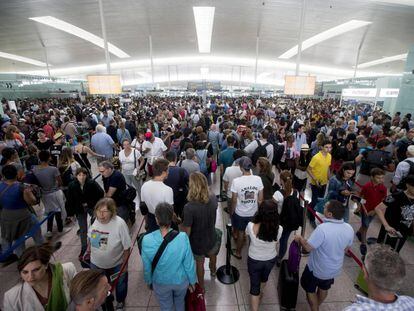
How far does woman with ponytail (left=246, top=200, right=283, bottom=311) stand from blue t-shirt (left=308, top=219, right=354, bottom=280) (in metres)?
0.38

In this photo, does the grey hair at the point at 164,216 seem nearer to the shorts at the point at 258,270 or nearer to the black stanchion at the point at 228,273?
the shorts at the point at 258,270

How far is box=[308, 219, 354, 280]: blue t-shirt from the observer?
7.71 feet

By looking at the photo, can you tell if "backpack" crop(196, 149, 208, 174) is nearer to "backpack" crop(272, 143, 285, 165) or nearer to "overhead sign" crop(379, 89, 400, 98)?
"backpack" crop(272, 143, 285, 165)

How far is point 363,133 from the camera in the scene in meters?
6.93

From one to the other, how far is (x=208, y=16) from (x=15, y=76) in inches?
645

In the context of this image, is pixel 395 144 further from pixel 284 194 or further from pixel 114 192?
pixel 114 192

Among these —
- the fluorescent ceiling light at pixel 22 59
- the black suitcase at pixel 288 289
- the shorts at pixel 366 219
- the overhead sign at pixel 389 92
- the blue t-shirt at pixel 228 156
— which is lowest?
the black suitcase at pixel 288 289

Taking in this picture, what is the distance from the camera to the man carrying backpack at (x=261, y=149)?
17.2 feet

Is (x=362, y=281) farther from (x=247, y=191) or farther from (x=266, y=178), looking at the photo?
(x=247, y=191)

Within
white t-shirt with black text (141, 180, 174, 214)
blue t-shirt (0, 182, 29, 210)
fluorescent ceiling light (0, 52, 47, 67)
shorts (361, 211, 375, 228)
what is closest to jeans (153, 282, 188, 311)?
white t-shirt with black text (141, 180, 174, 214)

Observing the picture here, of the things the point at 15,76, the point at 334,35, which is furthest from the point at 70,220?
the point at 15,76

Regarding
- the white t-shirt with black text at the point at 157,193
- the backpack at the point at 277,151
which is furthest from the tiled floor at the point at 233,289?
the backpack at the point at 277,151

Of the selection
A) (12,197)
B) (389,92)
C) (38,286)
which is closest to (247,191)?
(38,286)

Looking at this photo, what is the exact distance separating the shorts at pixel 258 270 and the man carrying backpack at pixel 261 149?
2.91 m
